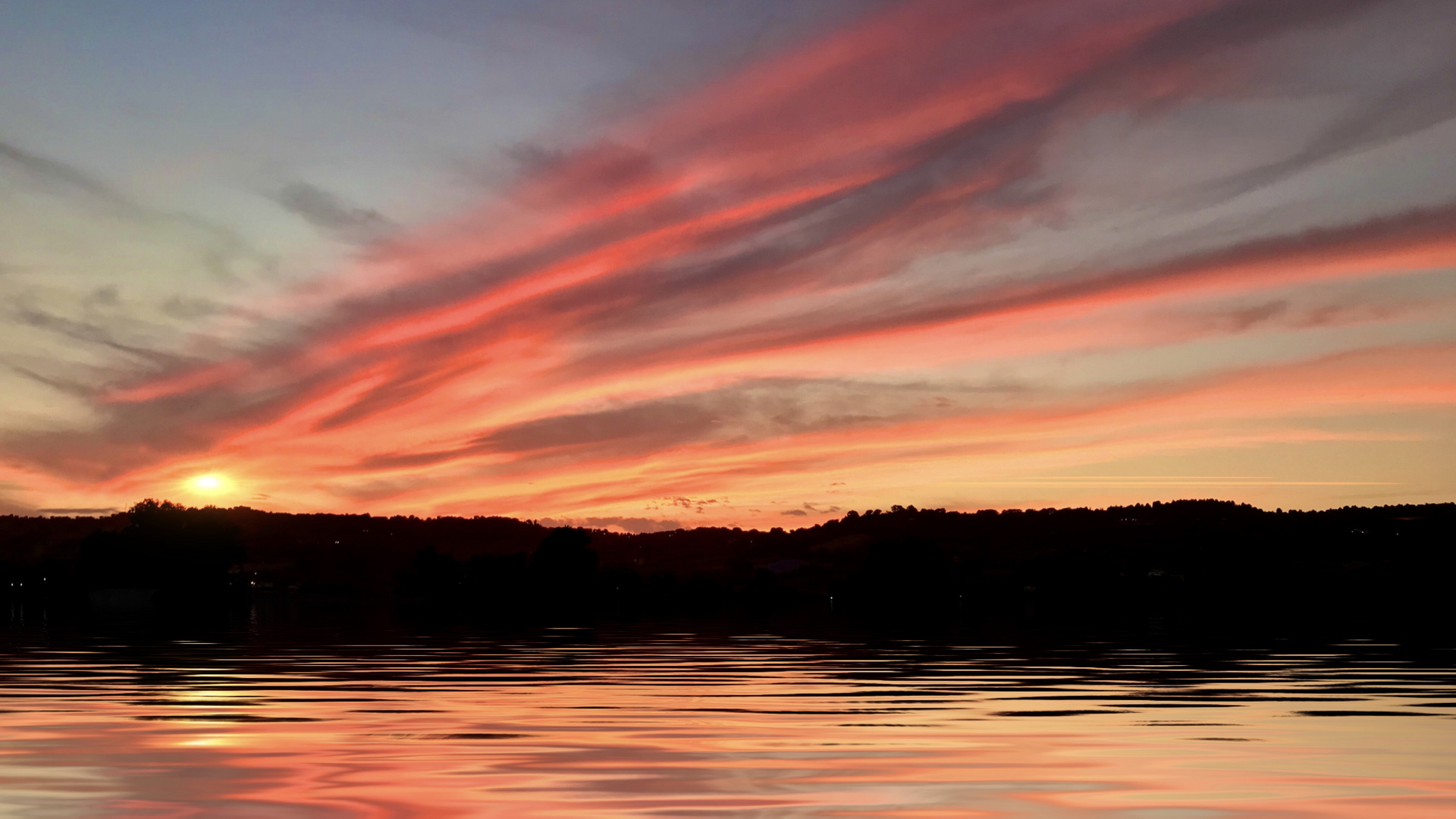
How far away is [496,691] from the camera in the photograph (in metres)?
40.1

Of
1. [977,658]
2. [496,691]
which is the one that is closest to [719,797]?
[496,691]

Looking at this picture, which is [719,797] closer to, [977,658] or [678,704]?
[678,704]

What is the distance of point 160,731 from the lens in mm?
27766

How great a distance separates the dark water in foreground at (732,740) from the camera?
63.8 ft

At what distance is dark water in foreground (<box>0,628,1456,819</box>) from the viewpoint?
19.5 meters

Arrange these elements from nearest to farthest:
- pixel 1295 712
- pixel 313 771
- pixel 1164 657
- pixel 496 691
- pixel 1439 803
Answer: pixel 1439 803 < pixel 313 771 < pixel 1295 712 < pixel 496 691 < pixel 1164 657

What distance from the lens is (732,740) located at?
26.6 m

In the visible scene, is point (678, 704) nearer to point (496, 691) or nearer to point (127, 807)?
point (496, 691)

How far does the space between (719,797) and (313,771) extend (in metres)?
6.39

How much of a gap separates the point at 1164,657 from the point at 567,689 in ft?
93.1

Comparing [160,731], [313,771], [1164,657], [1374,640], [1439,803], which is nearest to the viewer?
[1439,803]

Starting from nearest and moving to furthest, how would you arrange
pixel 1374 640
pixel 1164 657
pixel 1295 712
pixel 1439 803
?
pixel 1439 803, pixel 1295 712, pixel 1164 657, pixel 1374 640

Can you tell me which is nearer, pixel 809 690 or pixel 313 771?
pixel 313 771

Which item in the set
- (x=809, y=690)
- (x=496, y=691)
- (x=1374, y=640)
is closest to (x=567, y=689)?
(x=496, y=691)
